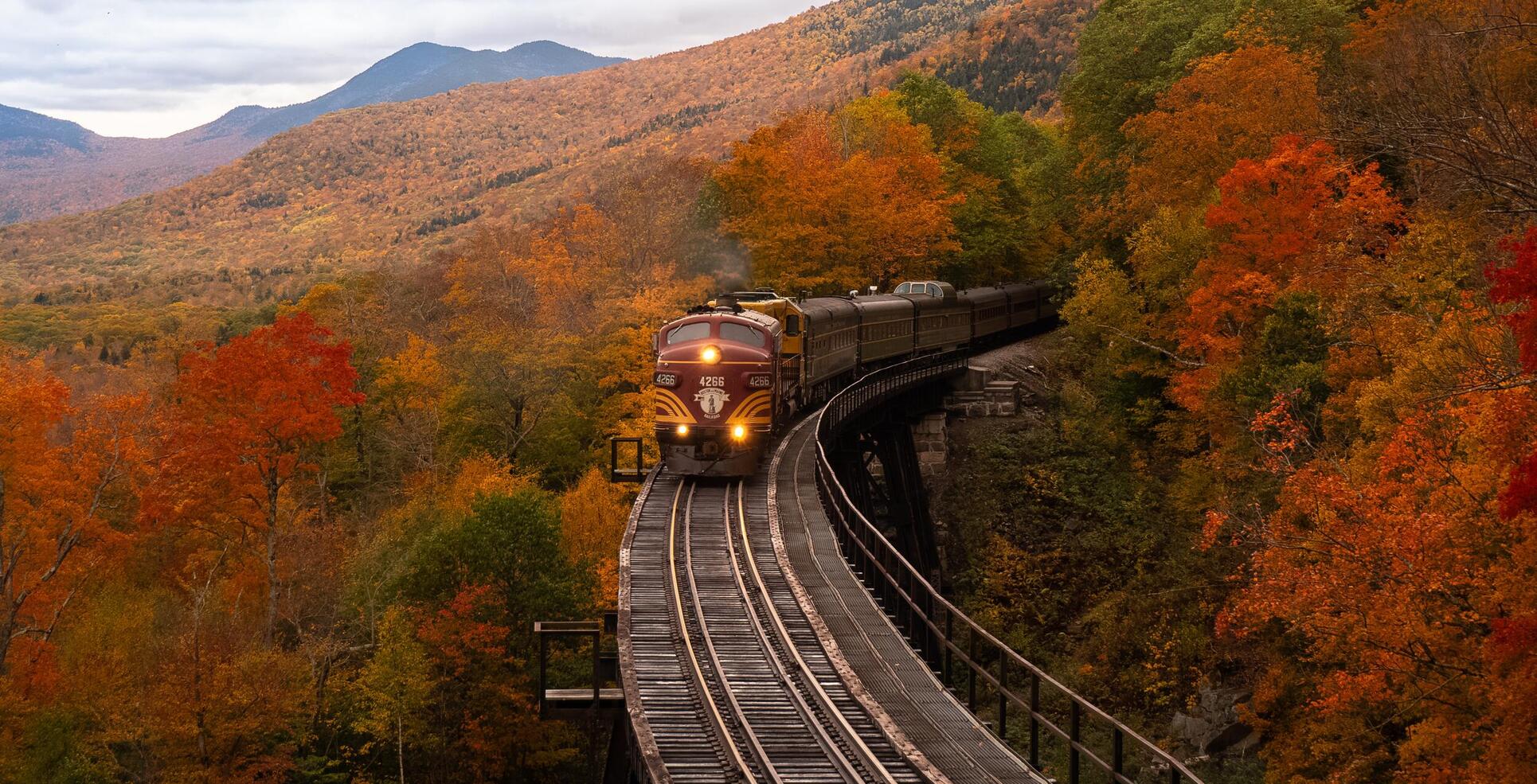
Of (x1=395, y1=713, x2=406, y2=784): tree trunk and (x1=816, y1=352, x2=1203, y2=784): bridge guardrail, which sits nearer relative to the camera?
(x1=816, y1=352, x2=1203, y2=784): bridge guardrail

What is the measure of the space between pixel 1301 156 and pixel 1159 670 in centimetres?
1318

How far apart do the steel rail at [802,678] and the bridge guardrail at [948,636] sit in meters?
1.48

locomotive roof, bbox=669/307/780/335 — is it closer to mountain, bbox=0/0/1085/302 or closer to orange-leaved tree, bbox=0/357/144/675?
orange-leaved tree, bbox=0/357/144/675

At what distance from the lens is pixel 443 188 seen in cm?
18850

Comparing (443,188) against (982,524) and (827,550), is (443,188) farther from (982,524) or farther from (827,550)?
(827,550)

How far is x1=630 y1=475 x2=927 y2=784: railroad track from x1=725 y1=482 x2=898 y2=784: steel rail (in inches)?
0.8

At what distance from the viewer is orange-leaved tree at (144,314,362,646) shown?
121 feet

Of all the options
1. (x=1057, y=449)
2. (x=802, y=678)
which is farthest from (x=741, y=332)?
(x=1057, y=449)

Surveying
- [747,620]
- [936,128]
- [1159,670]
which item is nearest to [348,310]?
[936,128]

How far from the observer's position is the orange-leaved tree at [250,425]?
36906 millimetres

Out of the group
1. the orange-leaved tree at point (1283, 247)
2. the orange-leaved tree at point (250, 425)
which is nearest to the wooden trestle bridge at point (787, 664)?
the orange-leaved tree at point (1283, 247)

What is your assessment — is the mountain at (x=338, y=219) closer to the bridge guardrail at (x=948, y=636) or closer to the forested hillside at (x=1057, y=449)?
the forested hillside at (x=1057, y=449)

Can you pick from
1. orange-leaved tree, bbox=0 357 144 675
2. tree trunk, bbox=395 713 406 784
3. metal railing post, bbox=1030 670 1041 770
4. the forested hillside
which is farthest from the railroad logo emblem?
orange-leaved tree, bbox=0 357 144 675

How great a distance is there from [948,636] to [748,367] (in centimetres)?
1126
